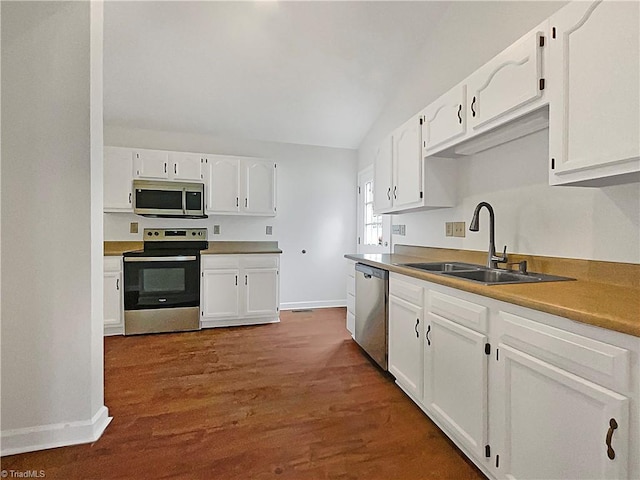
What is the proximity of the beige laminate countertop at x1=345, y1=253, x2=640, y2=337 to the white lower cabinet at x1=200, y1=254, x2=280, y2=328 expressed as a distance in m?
2.63

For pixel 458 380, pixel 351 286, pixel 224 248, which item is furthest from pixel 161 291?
pixel 458 380

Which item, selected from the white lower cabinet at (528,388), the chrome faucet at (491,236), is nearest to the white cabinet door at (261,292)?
the white lower cabinet at (528,388)

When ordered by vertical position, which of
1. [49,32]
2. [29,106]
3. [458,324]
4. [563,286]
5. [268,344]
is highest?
[49,32]

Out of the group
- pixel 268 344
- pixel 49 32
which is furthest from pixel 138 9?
pixel 268 344

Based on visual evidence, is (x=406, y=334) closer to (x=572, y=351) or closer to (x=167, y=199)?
(x=572, y=351)

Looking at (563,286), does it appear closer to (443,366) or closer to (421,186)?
(443,366)

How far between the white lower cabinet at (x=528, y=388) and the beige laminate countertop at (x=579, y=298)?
0.14 feet

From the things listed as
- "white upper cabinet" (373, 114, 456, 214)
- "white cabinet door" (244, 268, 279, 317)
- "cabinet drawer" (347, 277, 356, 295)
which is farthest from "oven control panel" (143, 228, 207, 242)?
"white upper cabinet" (373, 114, 456, 214)

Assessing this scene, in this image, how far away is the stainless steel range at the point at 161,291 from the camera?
355 centimetres

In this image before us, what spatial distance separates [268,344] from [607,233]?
282 centimetres

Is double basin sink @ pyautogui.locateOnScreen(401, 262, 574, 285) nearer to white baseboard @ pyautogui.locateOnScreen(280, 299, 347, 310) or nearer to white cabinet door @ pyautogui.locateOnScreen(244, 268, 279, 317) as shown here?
white cabinet door @ pyautogui.locateOnScreen(244, 268, 279, 317)

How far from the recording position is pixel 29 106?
1.70 m

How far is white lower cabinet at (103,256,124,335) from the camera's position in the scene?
137 inches

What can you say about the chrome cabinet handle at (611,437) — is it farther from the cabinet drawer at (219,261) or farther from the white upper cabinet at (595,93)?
the cabinet drawer at (219,261)
